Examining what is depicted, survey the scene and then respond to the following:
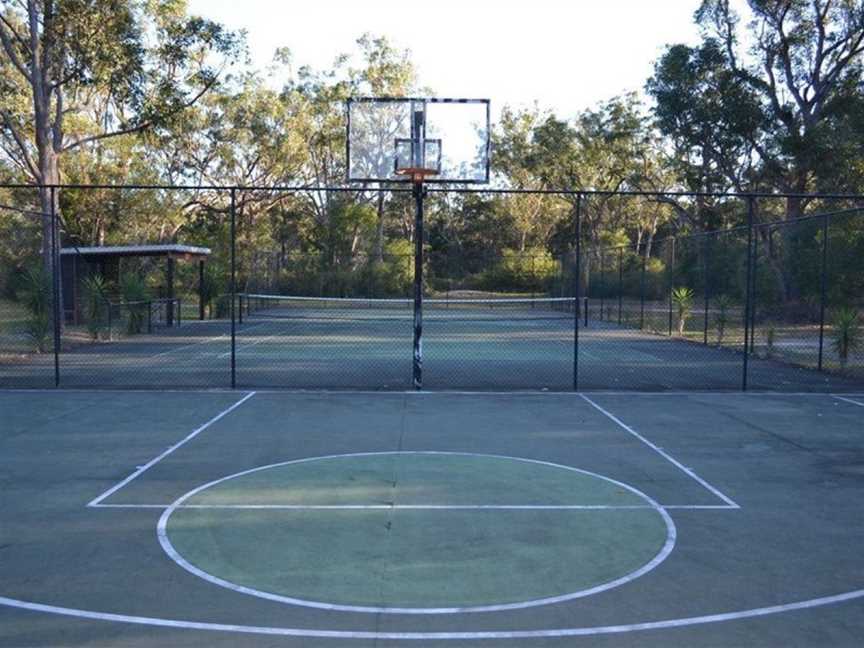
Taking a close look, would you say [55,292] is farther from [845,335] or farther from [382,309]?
[382,309]

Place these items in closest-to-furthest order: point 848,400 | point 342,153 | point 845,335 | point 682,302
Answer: point 848,400 < point 845,335 < point 682,302 < point 342,153

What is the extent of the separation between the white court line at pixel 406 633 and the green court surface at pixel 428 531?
16 millimetres

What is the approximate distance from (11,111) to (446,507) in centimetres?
2357

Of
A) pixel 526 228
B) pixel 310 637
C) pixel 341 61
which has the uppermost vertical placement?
pixel 341 61

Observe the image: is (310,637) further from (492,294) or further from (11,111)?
(492,294)

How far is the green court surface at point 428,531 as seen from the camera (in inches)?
182

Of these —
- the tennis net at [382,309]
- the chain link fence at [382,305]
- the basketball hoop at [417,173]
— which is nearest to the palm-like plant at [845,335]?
the chain link fence at [382,305]

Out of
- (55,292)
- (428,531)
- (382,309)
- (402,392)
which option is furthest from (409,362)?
(382,309)

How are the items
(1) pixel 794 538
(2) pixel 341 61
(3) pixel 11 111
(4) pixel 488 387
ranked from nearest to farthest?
(1) pixel 794 538, (4) pixel 488 387, (3) pixel 11 111, (2) pixel 341 61

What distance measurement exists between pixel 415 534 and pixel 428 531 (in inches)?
4.7

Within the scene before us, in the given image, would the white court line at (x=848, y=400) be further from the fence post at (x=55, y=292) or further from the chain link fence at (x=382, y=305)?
the fence post at (x=55, y=292)

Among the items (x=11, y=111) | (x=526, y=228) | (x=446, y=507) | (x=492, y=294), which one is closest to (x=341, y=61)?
(x=526, y=228)

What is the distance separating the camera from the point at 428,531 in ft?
20.4

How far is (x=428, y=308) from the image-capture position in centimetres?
3250
